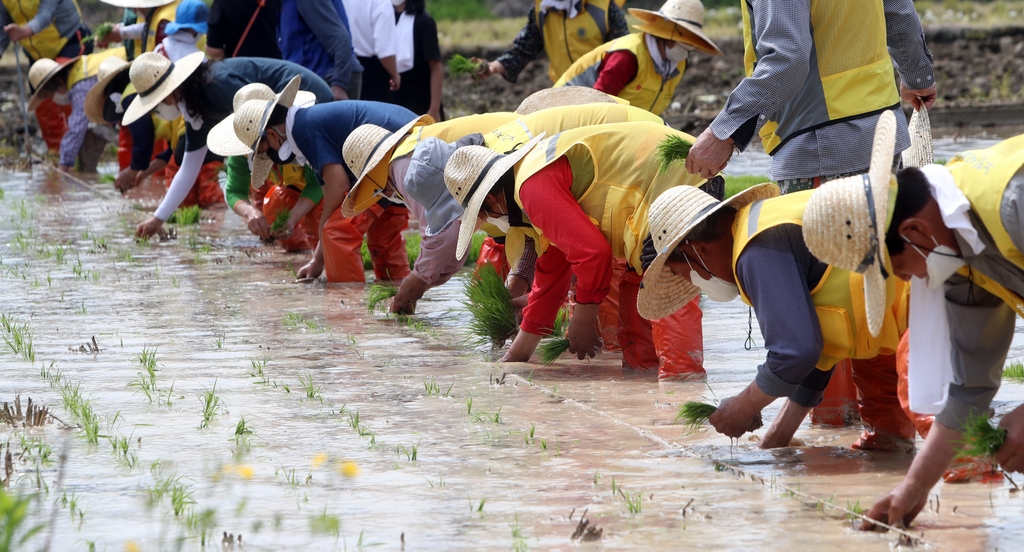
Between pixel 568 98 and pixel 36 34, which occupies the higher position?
pixel 568 98

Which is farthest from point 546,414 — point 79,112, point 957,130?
point 957,130

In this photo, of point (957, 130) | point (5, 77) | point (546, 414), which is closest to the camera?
point (546, 414)

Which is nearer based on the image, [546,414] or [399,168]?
[546,414]

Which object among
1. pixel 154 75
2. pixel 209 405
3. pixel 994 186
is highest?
pixel 994 186

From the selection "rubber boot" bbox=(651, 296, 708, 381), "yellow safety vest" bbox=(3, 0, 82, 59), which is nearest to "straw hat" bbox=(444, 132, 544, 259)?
"rubber boot" bbox=(651, 296, 708, 381)

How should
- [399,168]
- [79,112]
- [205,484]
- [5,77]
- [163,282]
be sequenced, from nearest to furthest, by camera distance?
[205,484] < [399,168] < [163,282] < [79,112] < [5,77]

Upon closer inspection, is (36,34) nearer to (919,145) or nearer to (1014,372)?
(919,145)

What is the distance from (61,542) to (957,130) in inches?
567

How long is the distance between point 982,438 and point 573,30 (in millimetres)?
6083

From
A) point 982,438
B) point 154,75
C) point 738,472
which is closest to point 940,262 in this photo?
point 982,438

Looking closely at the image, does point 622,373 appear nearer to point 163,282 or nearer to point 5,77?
point 163,282

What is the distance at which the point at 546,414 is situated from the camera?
4.29 m

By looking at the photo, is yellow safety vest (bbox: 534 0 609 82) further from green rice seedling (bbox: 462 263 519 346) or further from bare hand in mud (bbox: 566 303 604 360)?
bare hand in mud (bbox: 566 303 604 360)

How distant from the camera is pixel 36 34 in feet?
44.2
